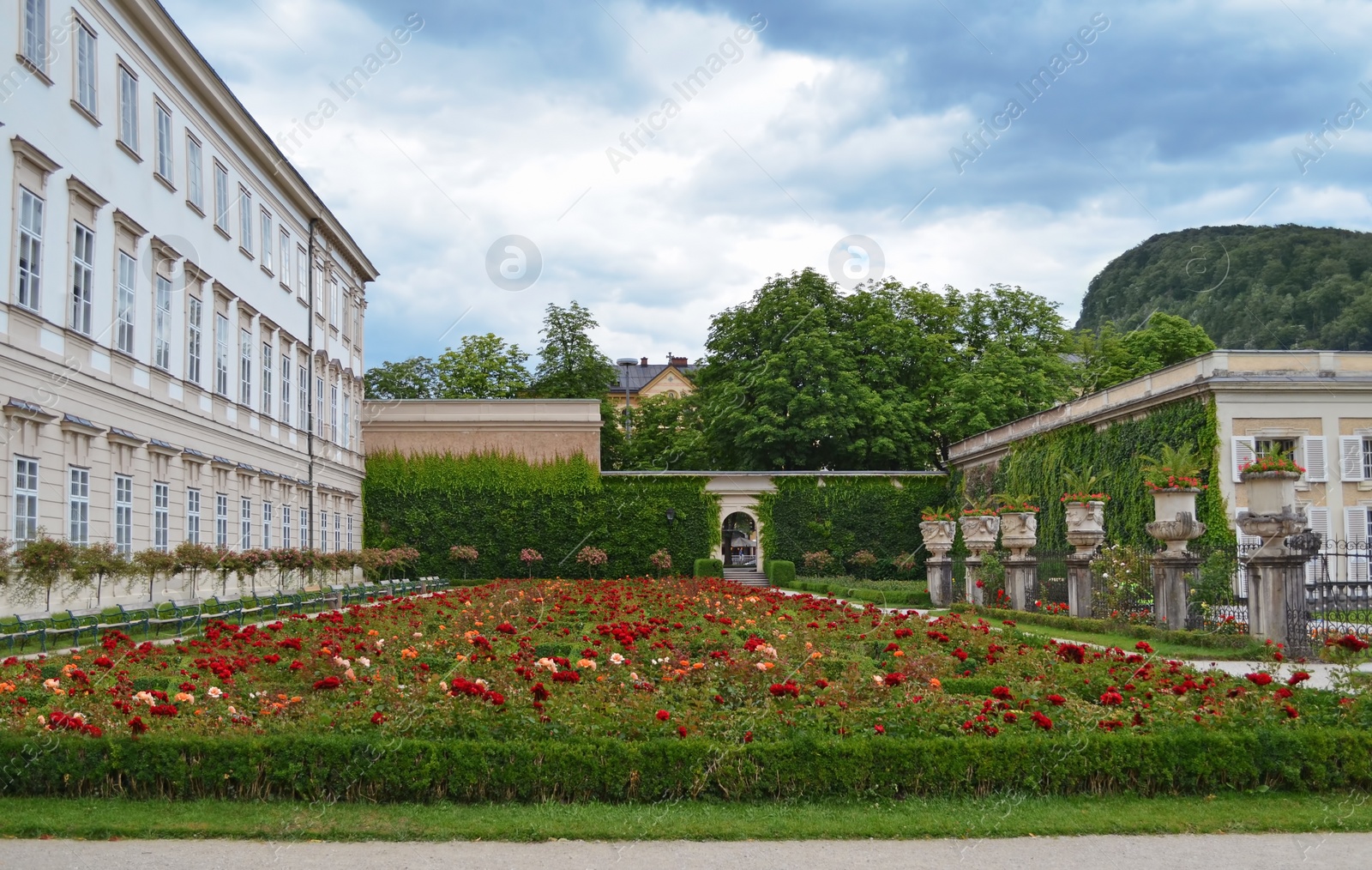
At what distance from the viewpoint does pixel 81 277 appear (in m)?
19.0

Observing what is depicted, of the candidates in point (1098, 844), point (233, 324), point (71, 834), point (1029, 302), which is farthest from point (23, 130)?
point (1029, 302)

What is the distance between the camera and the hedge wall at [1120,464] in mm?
29953

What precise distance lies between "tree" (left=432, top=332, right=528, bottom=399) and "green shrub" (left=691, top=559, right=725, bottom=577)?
61.5ft

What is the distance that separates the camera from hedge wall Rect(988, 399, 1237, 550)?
30.0 metres

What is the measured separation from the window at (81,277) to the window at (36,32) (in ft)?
8.60

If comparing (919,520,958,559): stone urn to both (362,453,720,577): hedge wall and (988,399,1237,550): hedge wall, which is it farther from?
(362,453,720,577): hedge wall

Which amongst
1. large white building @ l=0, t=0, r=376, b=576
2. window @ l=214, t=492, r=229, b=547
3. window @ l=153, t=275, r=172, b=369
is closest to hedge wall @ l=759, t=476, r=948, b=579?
large white building @ l=0, t=0, r=376, b=576

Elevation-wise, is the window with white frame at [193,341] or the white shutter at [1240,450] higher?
the window with white frame at [193,341]

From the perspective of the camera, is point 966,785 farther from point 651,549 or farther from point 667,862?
point 651,549

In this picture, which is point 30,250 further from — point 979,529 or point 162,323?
point 979,529

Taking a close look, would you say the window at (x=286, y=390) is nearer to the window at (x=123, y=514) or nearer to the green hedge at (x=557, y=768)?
the window at (x=123, y=514)

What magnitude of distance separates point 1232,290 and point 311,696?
58923mm

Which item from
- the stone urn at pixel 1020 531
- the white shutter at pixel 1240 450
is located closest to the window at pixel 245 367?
the stone urn at pixel 1020 531

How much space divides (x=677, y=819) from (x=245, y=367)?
2469cm
